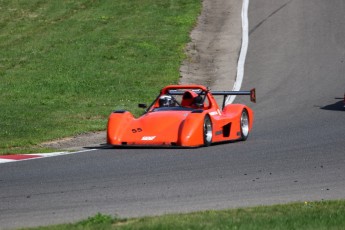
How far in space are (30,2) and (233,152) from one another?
29.4m

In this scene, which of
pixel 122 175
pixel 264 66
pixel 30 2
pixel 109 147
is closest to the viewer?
pixel 122 175

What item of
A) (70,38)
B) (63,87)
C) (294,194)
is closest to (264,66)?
(63,87)

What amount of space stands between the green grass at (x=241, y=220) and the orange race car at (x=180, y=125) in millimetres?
7232

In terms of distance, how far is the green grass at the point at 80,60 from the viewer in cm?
2289

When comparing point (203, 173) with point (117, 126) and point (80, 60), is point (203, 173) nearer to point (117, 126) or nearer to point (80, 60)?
point (117, 126)

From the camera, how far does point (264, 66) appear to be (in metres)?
31.1

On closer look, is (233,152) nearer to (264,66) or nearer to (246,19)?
(264,66)

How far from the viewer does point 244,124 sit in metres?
19.8

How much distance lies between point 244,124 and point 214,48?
48.2ft

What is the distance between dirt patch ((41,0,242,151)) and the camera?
97.3ft

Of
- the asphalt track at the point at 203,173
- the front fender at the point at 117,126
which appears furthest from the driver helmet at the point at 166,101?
the asphalt track at the point at 203,173

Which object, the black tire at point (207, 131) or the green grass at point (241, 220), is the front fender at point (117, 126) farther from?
the green grass at point (241, 220)

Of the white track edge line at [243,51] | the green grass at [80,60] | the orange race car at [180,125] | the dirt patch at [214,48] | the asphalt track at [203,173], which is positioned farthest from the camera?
the dirt patch at [214,48]

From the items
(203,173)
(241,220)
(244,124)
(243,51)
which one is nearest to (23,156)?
(203,173)
